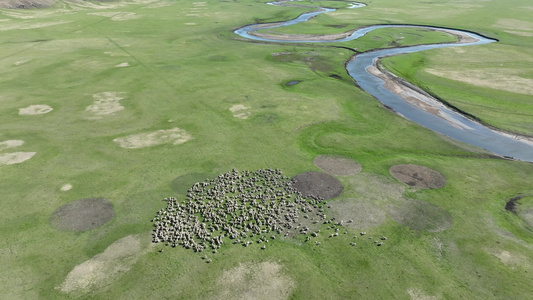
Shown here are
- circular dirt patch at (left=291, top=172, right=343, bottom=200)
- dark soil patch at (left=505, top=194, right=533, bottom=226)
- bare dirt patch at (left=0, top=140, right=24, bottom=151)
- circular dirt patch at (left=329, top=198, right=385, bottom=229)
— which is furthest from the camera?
bare dirt patch at (left=0, top=140, right=24, bottom=151)

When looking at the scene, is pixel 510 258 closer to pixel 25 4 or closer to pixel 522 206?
pixel 522 206

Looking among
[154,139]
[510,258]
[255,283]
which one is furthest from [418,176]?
[154,139]

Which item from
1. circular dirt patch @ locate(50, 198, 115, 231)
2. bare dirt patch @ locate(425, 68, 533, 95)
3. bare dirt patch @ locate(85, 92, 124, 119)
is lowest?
circular dirt patch @ locate(50, 198, 115, 231)

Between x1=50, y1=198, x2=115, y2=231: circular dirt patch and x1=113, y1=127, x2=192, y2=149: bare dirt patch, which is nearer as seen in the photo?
x1=50, y1=198, x2=115, y2=231: circular dirt patch

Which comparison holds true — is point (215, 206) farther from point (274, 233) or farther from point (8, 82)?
point (8, 82)

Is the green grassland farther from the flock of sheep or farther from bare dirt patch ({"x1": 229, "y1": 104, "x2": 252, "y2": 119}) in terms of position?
the flock of sheep

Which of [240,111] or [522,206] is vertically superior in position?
[240,111]

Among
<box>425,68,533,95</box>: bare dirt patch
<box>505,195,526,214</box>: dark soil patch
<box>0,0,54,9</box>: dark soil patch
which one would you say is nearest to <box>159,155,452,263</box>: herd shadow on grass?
<box>505,195,526,214</box>: dark soil patch
